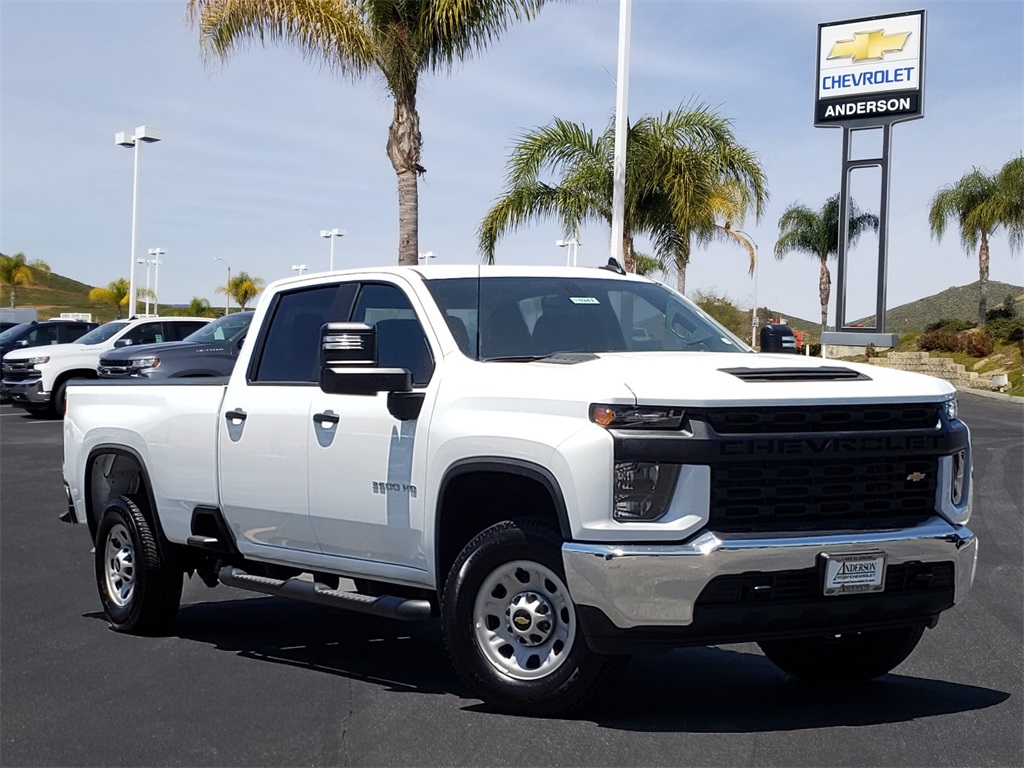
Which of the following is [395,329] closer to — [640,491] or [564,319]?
[564,319]

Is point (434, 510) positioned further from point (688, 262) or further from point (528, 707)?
point (688, 262)

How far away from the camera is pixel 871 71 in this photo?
114 feet

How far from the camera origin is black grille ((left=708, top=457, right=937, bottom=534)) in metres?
5.07

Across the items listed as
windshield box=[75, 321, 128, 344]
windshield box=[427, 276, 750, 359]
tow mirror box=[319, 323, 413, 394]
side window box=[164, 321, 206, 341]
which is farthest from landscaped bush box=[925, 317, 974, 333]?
tow mirror box=[319, 323, 413, 394]

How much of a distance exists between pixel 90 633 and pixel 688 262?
2068 centimetres

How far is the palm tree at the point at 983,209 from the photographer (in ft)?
171

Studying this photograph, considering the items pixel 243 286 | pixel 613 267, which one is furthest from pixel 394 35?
pixel 243 286

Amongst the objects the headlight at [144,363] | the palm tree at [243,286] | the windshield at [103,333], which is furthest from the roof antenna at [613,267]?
the palm tree at [243,286]

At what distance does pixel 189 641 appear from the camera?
739 centimetres

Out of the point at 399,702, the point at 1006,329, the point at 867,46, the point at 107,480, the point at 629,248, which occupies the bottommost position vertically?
the point at 399,702

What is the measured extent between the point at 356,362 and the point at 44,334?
1049 inches

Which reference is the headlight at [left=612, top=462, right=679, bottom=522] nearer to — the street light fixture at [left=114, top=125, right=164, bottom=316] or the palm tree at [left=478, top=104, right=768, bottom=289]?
the palm tree at [left=478, top=104, right=768, bottom=289]

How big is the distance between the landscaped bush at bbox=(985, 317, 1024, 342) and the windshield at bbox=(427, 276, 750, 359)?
42299 millimetres

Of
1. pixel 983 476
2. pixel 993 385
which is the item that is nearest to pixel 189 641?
pixel 983 476
